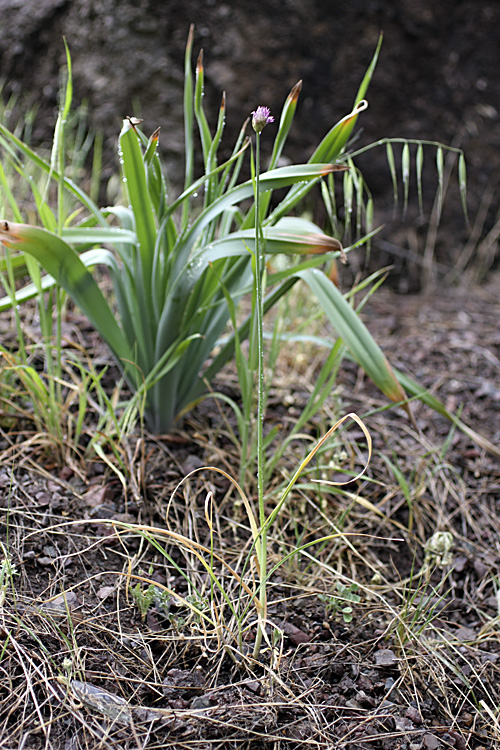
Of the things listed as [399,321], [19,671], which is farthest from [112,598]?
[399,321]

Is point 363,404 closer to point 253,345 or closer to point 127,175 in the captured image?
point 253,345

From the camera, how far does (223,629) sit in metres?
1.03

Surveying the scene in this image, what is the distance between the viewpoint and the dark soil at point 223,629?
34.1 inches

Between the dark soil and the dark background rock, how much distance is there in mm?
1569

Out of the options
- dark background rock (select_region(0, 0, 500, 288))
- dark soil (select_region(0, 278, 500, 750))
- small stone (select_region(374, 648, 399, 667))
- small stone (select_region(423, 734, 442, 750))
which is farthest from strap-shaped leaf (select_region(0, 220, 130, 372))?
dark background rock (select_region(0, 0, 500, 288))

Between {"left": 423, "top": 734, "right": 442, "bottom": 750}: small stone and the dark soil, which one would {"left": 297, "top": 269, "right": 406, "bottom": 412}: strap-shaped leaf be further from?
{"left": 423, "top": 734, "right": 442, "bottom": 750}: small stone

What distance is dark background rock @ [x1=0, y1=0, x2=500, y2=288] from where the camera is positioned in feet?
7.97

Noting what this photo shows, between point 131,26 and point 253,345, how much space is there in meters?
1.80

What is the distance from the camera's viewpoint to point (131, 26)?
7.83 ft

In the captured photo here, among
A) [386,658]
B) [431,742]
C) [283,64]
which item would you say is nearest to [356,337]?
[386,658]

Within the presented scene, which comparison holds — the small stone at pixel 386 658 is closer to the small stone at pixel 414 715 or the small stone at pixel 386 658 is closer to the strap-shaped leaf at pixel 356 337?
the small stone at pixel 414 715

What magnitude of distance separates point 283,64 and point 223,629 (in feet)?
7.66

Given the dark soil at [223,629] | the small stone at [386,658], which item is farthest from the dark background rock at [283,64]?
the small stone at [386,658]

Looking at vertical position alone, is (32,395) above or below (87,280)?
below
